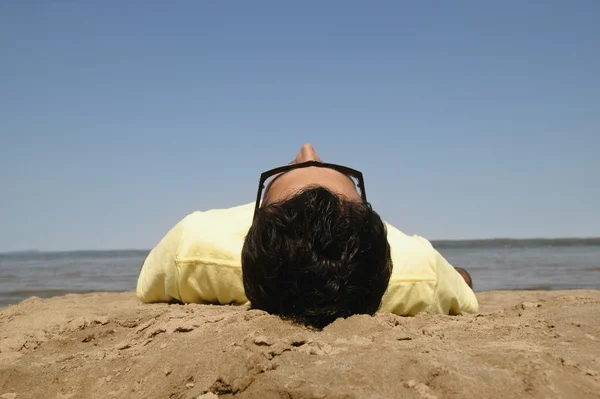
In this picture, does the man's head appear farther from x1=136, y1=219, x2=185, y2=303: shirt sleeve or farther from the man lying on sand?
x1=136, y1=219, x2=185, y2=303: shirt sleeve

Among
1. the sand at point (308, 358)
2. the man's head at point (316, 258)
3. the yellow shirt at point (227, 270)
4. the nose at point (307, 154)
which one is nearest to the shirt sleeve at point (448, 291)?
the yellow shirt at point (227, 270)

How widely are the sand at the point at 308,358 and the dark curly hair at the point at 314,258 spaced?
121mm

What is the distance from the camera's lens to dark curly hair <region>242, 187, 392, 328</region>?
231cm

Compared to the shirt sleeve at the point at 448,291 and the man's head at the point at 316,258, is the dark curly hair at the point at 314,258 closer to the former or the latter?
the man's head at the point at 316,258

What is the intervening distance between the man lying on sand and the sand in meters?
0.13

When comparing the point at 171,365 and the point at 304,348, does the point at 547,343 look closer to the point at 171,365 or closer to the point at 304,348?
the point at 304,348

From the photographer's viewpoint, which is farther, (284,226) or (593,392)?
(284,226)

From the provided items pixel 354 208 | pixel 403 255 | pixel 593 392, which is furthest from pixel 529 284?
pixel 593 392

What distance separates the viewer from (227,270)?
10.3ft

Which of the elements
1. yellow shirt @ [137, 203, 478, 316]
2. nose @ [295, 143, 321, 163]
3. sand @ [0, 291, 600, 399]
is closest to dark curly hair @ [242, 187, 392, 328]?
sand @ [0, 291, 600, 399]

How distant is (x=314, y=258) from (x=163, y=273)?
1425mm

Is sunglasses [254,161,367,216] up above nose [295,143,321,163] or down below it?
below

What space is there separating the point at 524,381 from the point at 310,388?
609 millimetres

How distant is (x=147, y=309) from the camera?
318 cm
